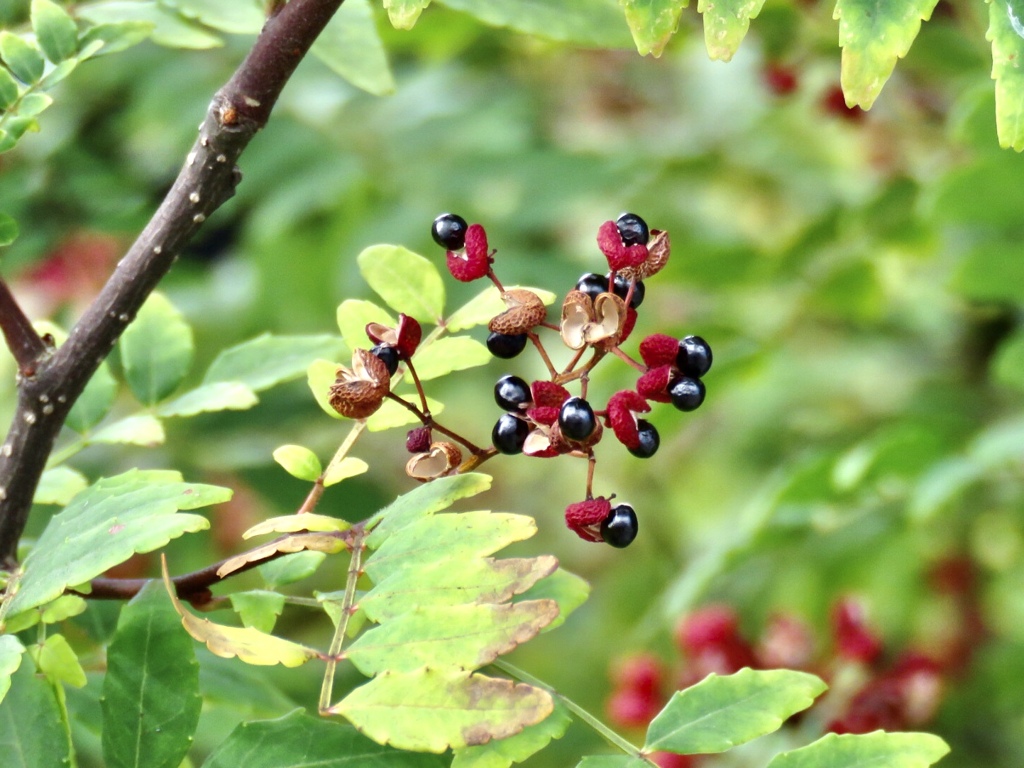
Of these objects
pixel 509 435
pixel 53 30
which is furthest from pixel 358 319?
pixel 53 30

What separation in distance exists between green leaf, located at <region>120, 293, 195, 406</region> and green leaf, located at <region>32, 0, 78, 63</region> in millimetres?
194

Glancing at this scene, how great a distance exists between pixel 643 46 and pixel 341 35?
0.34 m

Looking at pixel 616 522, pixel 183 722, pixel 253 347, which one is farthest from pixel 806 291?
pixel 183 722

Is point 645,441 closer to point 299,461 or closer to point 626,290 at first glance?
point 626,290

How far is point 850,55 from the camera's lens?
2.01 feet

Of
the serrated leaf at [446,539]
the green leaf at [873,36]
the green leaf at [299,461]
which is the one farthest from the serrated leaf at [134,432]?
the green leaf at [873,36]

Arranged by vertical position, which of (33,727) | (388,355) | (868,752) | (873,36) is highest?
(873,36)

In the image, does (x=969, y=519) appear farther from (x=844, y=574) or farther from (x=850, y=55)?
(x=850, y=55)

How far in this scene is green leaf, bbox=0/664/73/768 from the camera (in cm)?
58

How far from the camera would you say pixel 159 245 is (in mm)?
636

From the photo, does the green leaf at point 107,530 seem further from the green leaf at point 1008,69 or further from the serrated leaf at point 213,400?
the green leaf at point 1008,69

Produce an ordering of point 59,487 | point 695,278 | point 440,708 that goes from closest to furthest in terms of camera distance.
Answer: point 440,708
point 59,487
point 695,278

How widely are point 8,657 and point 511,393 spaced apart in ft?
0.87

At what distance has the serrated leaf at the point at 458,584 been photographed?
545mm
